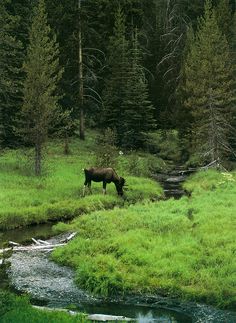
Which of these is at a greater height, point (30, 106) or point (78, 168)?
point (30, 106)

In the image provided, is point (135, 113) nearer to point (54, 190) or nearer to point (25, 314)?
point (54, 190)

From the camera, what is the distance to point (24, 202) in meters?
29.1

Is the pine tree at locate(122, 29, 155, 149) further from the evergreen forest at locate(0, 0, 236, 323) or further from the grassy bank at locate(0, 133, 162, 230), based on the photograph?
the grassy bank at locate(0, 133, 162, 230)

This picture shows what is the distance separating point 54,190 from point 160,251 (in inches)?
560

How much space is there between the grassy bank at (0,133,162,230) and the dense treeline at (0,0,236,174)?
2247mm

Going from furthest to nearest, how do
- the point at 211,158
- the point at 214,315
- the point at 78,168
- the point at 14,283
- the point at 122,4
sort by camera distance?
the point at 122,4 → the point at 211,158 → the point at 78,168 → the point at 14,283 → the point at 214,315

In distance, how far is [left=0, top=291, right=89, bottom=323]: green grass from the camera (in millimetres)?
12523

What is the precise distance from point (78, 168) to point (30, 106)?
6519 mm

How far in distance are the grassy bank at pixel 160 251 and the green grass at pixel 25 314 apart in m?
3.48

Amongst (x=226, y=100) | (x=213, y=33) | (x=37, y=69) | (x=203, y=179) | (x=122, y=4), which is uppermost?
(x=122, y=4)

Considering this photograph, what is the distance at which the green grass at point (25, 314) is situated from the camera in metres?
12.5

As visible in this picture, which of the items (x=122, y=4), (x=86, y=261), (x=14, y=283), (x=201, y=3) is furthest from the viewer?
(x=201, y=3)

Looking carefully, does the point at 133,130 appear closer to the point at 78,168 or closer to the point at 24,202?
the point at 78,168

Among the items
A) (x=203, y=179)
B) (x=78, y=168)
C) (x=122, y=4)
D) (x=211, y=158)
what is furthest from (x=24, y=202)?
(x=122, y=4)
